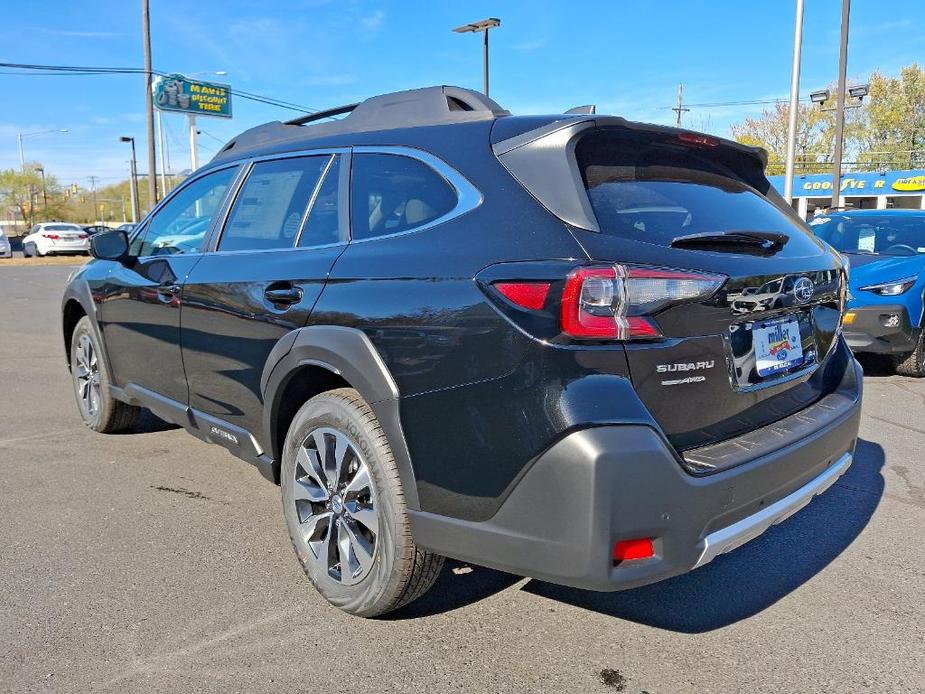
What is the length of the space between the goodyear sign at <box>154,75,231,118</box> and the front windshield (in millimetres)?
32978

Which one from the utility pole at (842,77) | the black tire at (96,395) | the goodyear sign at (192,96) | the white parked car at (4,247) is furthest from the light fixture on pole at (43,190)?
the black tire at (96,395)

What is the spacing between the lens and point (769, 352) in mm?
2504

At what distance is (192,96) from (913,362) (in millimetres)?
38111

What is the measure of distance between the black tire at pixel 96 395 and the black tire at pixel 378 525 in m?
2.48

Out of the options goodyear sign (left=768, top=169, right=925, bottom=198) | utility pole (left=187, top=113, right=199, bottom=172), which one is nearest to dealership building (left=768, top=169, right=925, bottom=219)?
goodyear sign (left=768, top=169, right=925, bottom=198)

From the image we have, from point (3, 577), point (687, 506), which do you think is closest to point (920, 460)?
point (687, 506)

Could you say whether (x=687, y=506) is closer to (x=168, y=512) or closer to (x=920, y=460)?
(x=168, y=512)

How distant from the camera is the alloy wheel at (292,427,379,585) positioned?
262 centimetres

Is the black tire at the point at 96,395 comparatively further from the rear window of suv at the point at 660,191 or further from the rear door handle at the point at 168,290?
the rear window of suv at the point at 660,191

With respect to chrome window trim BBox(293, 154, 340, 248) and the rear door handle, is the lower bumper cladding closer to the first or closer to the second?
chrome window trim BBox(293, 154, 340, 248)

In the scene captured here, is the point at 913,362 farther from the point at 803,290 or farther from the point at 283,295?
the point at 283,295

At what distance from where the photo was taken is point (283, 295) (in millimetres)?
2955

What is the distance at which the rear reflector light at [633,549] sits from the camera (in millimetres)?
2047

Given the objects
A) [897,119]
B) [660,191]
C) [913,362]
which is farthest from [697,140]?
[897,119]
